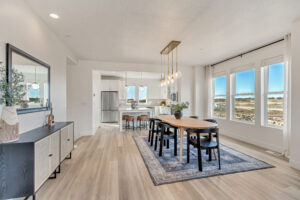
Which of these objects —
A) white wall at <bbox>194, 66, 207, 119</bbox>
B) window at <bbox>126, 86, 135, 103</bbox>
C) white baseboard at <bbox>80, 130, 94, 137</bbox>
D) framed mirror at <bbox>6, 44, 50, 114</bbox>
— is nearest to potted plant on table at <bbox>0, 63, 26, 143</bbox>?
framed mirror at <bbox>6, 44, 50, 114</bbox>

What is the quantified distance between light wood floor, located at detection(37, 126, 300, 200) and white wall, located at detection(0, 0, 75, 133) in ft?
3.42

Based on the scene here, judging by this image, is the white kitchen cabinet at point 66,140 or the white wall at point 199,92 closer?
the white kitchen cabinet at point 66,140

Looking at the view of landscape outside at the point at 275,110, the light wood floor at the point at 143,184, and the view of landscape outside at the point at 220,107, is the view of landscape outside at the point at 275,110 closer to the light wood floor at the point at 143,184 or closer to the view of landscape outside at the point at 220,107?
the light wood floor at the point at 143,184

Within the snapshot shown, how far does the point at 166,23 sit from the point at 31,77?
8.27ft

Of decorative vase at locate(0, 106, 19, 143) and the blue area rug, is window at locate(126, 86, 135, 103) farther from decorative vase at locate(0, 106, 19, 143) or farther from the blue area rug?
decorative vase at locate(0, 106, 19, 143)

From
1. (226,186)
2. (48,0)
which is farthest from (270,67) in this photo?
(48,0)

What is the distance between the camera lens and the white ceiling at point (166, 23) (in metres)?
2.08

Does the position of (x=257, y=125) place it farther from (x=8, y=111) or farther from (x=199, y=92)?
(x=8, y=111)

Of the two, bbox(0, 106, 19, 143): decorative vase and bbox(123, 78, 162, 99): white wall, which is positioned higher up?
bbox(123, 78, 162, 99): white wall

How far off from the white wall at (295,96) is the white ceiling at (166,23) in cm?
34

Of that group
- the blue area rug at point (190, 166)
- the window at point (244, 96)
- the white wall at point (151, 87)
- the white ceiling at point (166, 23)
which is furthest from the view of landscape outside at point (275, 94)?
the white wall at point (151, 87)

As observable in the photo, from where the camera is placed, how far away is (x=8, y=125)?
1.51 m

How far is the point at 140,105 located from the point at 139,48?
4.30 metres

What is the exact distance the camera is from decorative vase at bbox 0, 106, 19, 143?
1.48m
